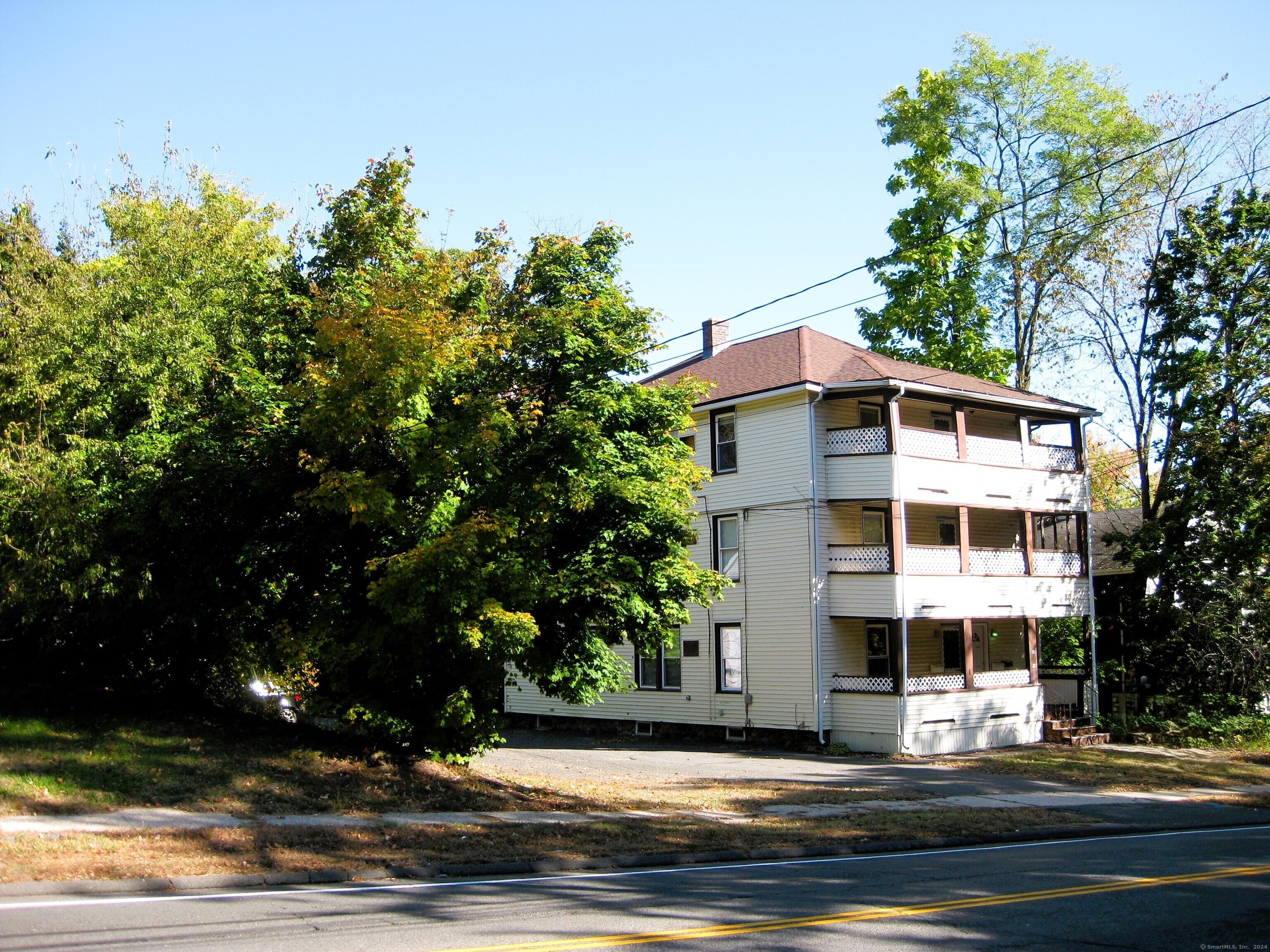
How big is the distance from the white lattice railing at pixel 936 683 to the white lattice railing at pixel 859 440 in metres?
5.75

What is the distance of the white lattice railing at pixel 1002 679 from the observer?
27.4 meters

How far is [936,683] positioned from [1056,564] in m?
6.62

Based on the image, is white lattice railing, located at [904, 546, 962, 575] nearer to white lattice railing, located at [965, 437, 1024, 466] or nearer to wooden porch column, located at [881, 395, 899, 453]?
wooden porch column, located at [881, 395, 899, 453]

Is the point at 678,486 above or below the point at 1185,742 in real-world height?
above

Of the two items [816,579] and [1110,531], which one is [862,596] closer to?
[816,579]

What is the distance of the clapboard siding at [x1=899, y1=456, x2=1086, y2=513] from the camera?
26766mm

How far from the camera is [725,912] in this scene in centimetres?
898

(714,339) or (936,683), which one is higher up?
(714,339)

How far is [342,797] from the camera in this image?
46.3 feet

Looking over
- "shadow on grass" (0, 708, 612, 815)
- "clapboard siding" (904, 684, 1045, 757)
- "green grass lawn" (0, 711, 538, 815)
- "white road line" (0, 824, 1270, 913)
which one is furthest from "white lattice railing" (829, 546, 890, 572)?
"green grass lawn" (0, 711, 538, 815)


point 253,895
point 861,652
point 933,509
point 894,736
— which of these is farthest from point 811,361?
point 253,895

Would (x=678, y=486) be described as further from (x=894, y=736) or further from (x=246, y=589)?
(x=894, y=736)

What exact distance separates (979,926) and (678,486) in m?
8.63

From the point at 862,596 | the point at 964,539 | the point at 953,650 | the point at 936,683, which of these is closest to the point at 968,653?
the point at 936,683
